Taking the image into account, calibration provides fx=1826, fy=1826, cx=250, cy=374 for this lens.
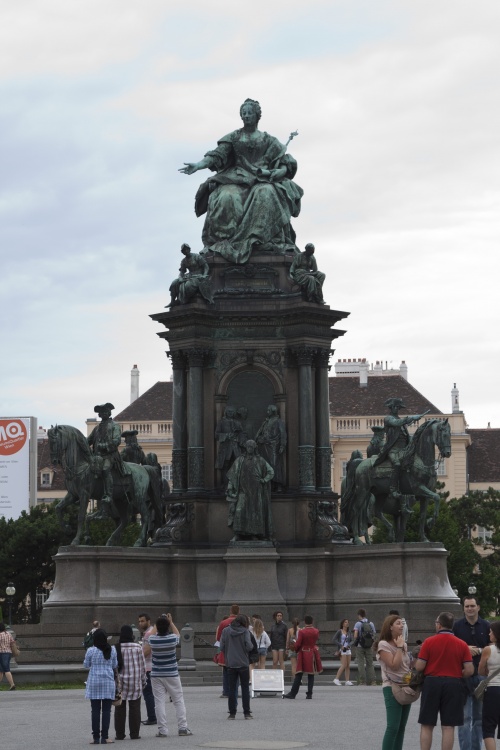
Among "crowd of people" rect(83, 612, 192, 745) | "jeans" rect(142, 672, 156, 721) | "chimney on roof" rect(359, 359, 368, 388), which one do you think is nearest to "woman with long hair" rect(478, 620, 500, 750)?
"crowd of people" rect(83, 612, 192, 745)

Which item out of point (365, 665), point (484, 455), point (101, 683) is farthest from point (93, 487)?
point (484, 455)

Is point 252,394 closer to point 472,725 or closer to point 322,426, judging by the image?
point 322,426

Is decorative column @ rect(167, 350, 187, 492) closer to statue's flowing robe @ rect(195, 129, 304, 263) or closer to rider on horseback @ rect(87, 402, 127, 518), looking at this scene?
rider on horseback @ rect(87, 402, 127, 518)

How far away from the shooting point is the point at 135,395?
12088cm

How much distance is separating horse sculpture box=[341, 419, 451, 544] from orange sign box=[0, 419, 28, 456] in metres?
66.3

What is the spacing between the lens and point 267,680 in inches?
1211

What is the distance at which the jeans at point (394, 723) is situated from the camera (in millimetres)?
18562

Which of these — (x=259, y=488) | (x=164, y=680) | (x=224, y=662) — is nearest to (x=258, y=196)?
(x=259, y=488)

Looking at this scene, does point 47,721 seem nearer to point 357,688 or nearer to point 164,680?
point 164,680

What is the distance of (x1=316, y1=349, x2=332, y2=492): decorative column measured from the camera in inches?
1681

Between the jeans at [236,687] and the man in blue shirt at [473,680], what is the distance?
7.06m

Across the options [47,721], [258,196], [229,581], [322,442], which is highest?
[258,196]

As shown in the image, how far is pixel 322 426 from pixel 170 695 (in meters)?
19.3

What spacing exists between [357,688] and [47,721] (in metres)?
9.31
